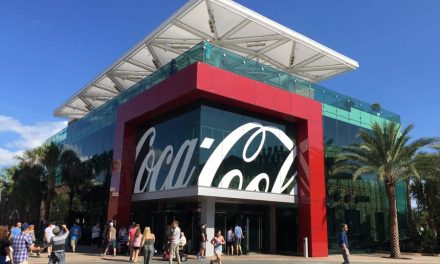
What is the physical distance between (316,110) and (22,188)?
24.8m

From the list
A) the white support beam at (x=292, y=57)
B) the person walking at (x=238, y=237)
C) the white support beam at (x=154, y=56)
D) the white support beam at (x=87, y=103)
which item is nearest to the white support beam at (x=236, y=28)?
the white support beam at (x=292, y=57)

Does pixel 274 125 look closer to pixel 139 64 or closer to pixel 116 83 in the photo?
pixel 139 64

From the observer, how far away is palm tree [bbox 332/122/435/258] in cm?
2414

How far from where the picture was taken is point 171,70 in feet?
73.5

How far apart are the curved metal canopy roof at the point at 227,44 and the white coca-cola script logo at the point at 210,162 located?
21.8 feet

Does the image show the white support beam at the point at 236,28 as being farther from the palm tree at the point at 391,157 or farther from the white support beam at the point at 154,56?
the palm tree at the point at 391,157

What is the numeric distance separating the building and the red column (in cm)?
6

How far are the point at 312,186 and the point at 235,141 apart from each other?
543 cm

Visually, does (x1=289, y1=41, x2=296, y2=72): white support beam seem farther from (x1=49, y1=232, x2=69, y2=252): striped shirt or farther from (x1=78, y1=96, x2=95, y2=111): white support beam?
(x1=49, y1=232, x2=69, y2=252): striped shirt

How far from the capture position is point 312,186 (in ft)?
76.9

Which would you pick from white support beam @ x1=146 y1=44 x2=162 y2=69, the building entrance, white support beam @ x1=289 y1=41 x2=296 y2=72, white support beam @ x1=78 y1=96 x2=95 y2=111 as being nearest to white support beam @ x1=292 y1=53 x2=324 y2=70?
white support beam @ x1=289 y1=41 x2=296 y2=72

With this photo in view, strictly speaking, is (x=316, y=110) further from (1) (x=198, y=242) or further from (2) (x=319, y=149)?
(1) (x=198, y=242)

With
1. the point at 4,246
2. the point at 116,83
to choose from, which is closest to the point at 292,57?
the point at 116,83

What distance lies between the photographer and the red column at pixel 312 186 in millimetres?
22828
